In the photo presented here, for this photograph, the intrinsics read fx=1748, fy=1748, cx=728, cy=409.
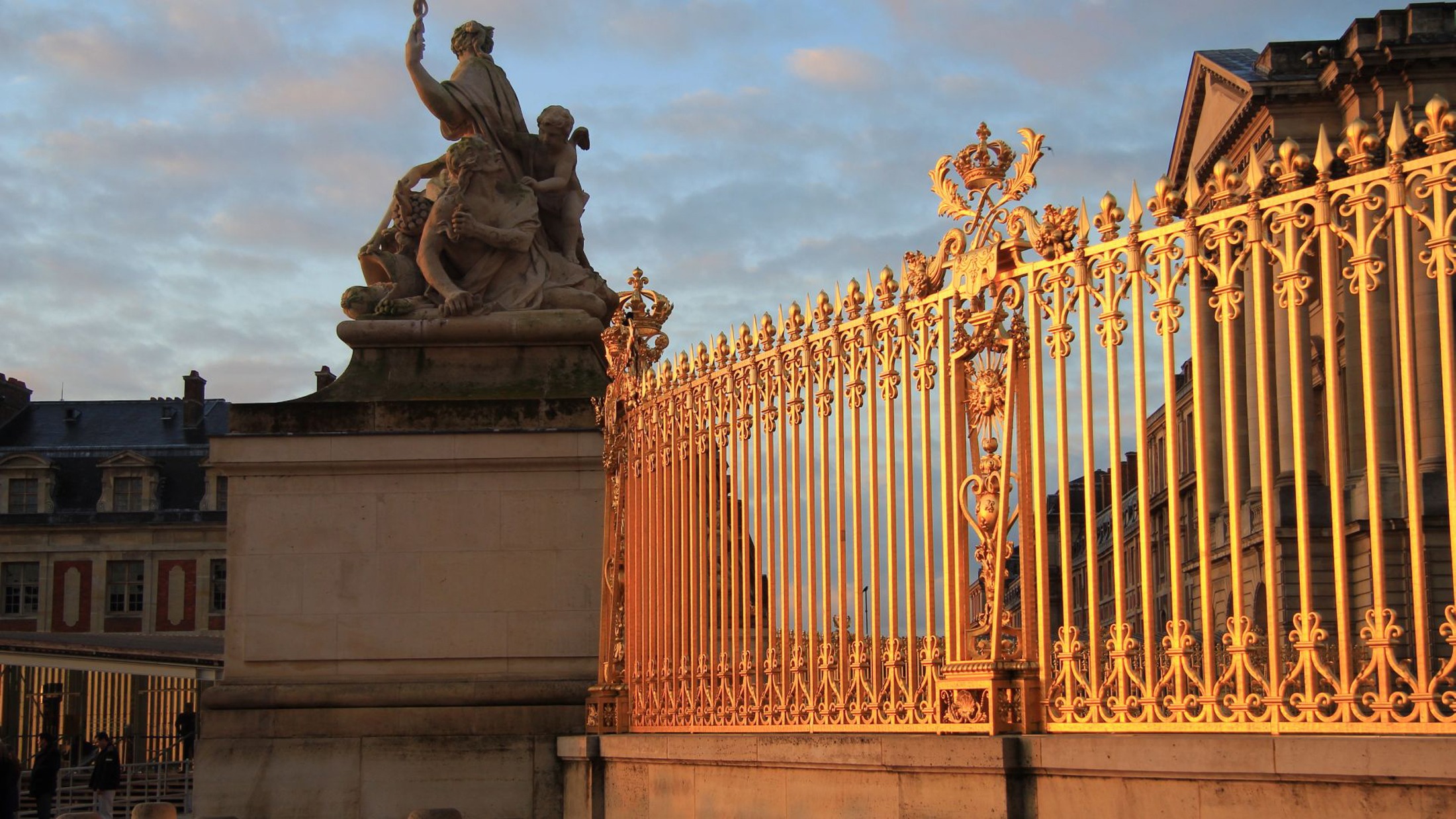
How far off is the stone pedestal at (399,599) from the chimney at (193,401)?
6960cm

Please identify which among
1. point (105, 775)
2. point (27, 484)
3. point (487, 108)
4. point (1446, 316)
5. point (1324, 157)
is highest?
point (27, 484)

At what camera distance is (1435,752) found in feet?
17.9

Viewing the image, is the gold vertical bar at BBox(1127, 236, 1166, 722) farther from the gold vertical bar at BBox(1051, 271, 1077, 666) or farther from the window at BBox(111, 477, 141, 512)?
the window at BBox(111, 477, 141, 512)

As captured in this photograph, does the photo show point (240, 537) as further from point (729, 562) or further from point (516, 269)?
point (729, 562)

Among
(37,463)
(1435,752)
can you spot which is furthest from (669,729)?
(37,463)

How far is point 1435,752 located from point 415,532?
859 cm

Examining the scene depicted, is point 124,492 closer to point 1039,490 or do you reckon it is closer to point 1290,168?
point 1039,490

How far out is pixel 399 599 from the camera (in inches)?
502

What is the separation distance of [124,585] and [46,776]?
187 feet

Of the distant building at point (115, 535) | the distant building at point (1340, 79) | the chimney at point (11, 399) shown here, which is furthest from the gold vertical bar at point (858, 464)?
the chimney at point (11, 399)

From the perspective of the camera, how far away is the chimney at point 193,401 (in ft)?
261

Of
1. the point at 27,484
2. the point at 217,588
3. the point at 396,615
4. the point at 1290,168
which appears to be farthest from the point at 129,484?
the point at 1290,168

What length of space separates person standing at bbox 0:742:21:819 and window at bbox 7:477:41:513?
62567 mm

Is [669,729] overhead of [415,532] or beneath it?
beneath
